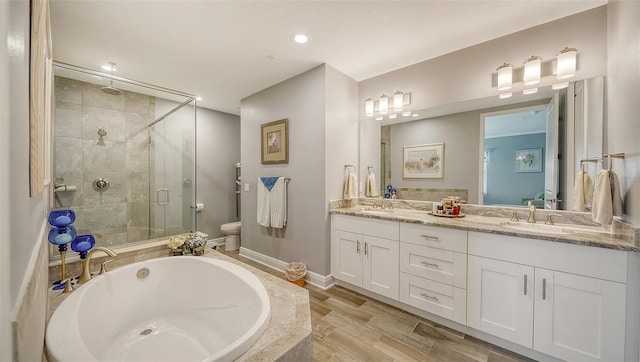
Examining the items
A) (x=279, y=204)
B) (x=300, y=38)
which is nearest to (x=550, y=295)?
(x=279, y=204)

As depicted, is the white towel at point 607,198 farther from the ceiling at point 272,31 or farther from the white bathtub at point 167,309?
the white bathtub at point 167,309

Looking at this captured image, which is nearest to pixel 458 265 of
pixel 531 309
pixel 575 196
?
pixel 531 309

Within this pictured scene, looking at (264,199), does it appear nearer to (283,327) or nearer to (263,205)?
(263,205)

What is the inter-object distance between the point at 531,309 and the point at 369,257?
1.19 m

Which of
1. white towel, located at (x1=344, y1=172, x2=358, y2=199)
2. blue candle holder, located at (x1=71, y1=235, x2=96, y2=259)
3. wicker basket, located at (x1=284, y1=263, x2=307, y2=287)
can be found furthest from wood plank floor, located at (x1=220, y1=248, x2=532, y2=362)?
blue candle holder, located at (x1=71, y1=235, x2=96, y2=259)

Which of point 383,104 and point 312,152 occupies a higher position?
point 383,104

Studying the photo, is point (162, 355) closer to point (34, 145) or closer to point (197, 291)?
point (197, 291)

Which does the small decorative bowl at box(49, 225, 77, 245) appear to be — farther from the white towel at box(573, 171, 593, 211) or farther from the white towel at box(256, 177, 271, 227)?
the white towel at box(573, 171, 593, 211)

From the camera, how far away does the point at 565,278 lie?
1.40m

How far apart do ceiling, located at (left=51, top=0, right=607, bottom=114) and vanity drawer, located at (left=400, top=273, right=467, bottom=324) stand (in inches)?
84.7

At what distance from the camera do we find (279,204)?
287 centimetres

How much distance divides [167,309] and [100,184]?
6.61ft

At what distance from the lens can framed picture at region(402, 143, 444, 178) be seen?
2.42 m

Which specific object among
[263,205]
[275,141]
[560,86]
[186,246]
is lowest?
[186,246]
